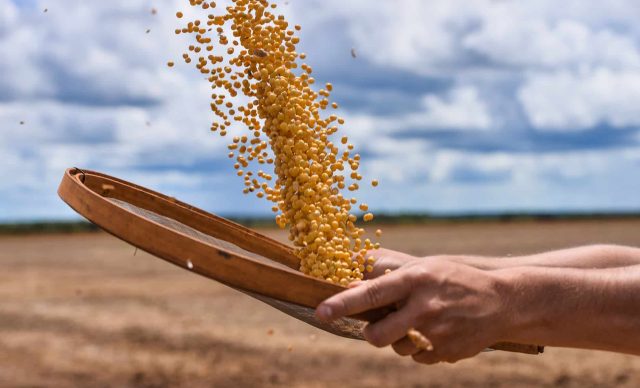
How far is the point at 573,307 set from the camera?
229 centimetres

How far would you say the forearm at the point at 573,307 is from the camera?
2.21 m

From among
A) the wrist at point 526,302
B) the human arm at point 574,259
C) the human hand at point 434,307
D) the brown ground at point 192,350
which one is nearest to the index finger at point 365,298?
the human hand at point 434,307

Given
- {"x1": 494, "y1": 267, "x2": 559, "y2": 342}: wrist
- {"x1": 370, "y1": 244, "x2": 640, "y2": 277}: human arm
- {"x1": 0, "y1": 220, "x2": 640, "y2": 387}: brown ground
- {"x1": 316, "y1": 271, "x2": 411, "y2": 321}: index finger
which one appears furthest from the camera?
{"x1": 0, "y1": 220, "x2": 640, "y2": 387}: brown ground

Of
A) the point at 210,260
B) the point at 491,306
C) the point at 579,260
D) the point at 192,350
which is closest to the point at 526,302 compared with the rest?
the point at 491,306

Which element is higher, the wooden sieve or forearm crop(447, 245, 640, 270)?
forearm crop(447, 245, 640, 270)

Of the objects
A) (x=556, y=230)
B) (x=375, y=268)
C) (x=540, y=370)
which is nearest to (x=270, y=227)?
(x=556, y=230)

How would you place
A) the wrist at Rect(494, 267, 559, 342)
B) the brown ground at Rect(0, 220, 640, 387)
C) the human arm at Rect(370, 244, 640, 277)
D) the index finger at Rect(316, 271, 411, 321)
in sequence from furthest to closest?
the brown ground at Rect(0, 220, 640, 387)
the human arm at Rect(370, 244, 640, 277)
the wrist at Rect(494, 267, 559, 342)
the index finger at Rect(316, 271, 411, 321)

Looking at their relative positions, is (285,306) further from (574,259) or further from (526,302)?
(574,259)

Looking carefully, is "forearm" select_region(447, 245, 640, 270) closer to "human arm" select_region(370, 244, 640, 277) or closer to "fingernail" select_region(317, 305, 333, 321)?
"human arm" select_region(370, 244, 640, 277)

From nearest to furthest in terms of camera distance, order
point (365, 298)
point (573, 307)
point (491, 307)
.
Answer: point (365, 298), point (491, 307), point (573, 307)

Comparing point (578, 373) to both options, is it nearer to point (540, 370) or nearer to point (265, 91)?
point (540, 370)

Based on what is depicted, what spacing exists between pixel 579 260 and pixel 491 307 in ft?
3.81

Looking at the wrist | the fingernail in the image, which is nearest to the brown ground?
the wrist

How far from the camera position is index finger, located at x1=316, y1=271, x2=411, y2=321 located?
6.63 ft
